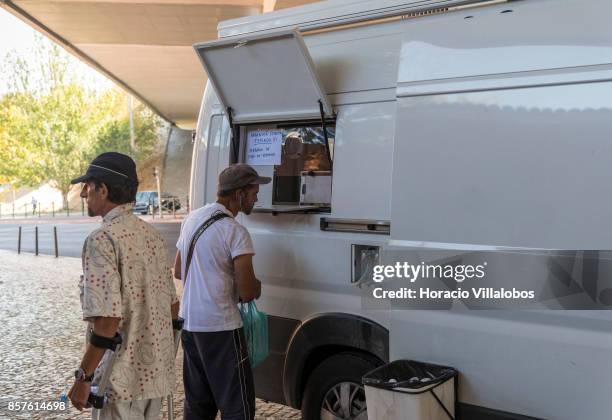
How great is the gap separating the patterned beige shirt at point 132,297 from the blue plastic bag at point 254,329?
32.2 inches

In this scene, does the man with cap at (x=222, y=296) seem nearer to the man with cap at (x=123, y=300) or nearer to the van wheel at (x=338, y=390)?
the van wheel at (x=338, y=390)

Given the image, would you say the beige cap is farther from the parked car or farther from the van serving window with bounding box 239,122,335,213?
the parked car

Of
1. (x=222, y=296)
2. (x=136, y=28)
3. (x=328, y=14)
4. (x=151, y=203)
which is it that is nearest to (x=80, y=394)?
(x=222, y=296)

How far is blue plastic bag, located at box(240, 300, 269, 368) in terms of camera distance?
3520mm

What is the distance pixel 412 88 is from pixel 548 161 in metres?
0.73

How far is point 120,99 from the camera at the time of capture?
173ft

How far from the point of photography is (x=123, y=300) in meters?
2.54

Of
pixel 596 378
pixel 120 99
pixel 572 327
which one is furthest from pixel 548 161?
pixel 120 99

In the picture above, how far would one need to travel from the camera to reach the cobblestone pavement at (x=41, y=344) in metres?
4.67

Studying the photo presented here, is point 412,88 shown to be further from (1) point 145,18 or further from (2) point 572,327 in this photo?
(1) point 145,18

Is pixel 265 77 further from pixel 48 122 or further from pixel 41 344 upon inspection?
pixel 48 122

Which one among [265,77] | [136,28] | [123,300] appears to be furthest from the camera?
[136,28]

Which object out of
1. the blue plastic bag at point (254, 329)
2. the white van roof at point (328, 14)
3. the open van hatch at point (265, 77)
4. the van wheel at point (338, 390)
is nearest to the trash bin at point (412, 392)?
the van wheel at point (338, 390)

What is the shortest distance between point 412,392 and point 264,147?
1.95 m
